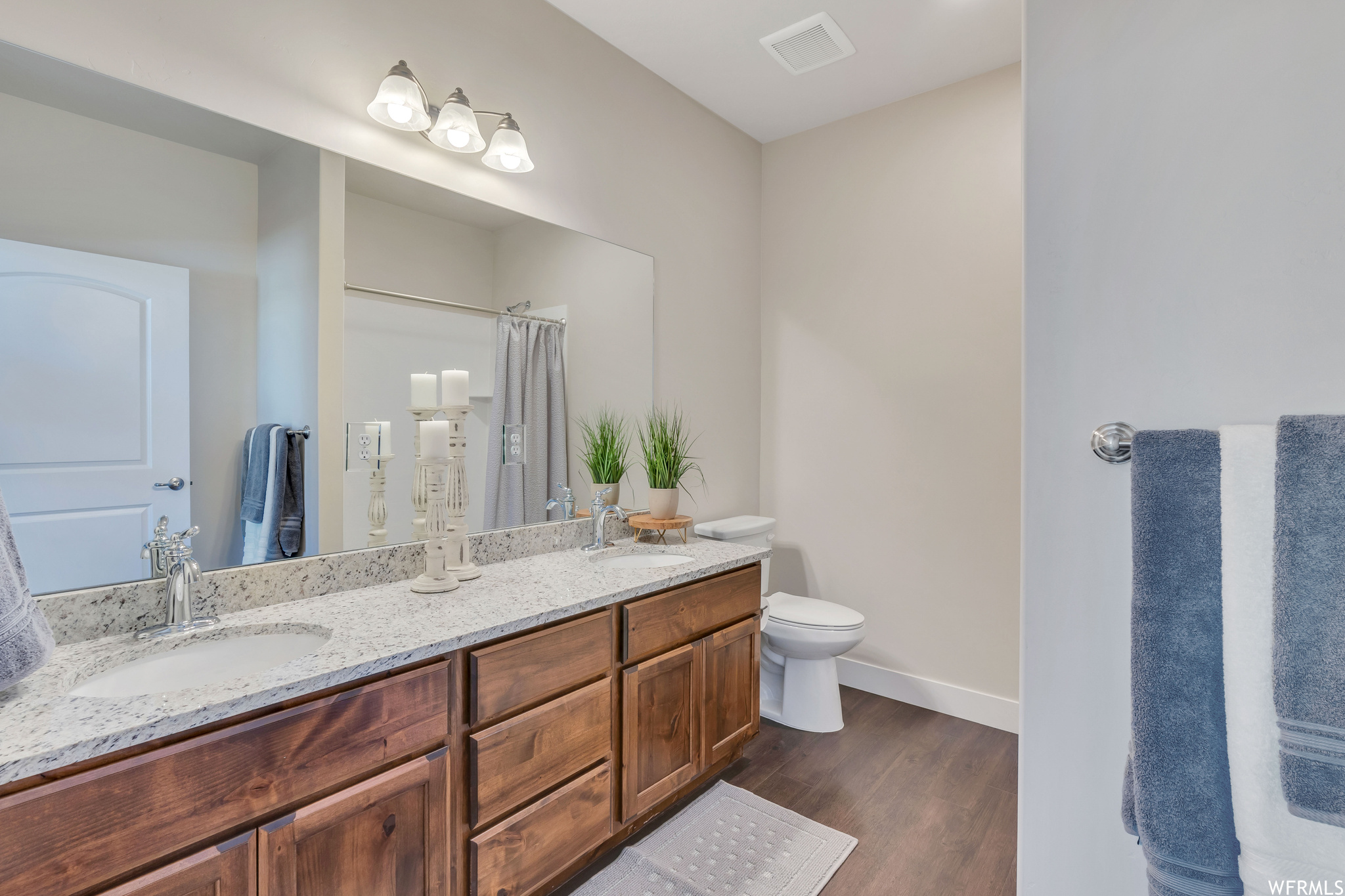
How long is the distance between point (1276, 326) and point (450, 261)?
186 cm

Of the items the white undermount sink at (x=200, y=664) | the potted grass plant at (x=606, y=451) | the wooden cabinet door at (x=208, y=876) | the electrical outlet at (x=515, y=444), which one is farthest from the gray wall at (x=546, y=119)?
the wooden cabinet door at (x=208, y=876)

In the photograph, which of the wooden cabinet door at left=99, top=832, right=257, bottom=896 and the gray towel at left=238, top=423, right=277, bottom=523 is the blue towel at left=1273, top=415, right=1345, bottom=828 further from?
the gray towel at left=238, top=423, right=277, bottom=523

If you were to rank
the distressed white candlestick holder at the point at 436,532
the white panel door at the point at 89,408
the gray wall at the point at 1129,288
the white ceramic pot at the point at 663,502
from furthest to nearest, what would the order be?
1. the white ceramic pot at the point at 663,502
2. the distressed white candlestick holder at the point at 436,532
3. the white panel door at the point at 89,408
4. the gray wall at the point at 1129,288

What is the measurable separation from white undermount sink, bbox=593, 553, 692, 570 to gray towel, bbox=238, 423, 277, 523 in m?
0.93

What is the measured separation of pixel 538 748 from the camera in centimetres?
138

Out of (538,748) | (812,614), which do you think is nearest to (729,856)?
(538,748)

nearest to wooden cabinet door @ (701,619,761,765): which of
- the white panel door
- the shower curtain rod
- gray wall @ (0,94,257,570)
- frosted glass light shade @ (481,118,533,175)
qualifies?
the shower curtain rod

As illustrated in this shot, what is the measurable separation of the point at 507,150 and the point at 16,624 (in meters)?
1.60

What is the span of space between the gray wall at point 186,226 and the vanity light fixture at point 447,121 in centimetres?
41

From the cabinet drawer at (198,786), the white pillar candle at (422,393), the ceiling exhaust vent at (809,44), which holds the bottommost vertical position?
the cabinet drawer at (198,786)

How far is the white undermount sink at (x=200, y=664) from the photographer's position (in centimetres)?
107

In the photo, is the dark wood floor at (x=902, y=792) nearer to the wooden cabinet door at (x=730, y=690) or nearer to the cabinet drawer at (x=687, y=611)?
the wooden cabinet door at (x=730, y=690)

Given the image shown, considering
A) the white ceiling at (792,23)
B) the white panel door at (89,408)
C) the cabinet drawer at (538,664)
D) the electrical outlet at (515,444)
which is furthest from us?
the white ceiling at (792,23)

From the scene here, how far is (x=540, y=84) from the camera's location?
Answer: 6.71 ft
